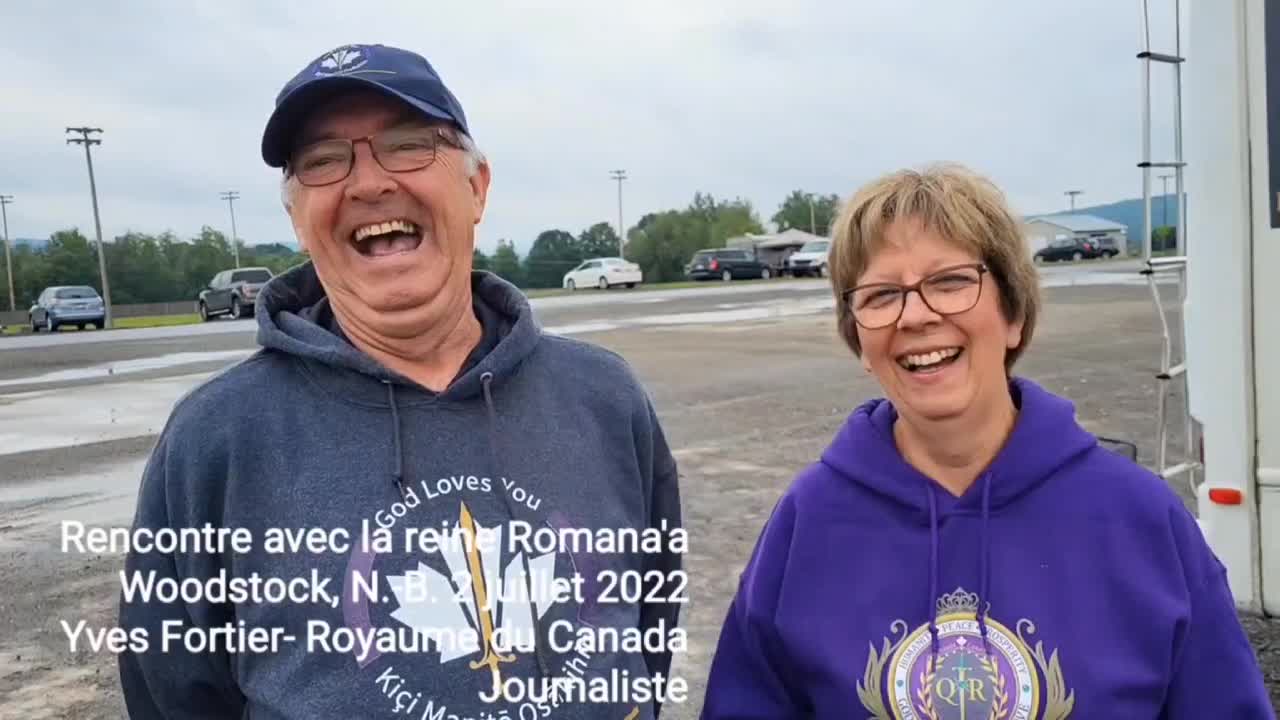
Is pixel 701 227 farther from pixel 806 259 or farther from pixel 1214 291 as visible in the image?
pixel 1214 291

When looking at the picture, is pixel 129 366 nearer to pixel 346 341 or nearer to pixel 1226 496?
pixel 346 341

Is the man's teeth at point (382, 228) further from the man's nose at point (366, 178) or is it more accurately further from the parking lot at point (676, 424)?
the parking lot at point (676, 424)

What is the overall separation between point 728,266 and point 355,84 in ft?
161

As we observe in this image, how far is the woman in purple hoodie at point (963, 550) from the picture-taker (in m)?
Result: 1.88

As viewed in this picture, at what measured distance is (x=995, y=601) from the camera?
1.95 metres

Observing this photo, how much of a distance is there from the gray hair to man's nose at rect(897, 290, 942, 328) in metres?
0.91

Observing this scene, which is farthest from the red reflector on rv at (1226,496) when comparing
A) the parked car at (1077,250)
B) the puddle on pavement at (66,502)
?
the parked car at (1077,250)

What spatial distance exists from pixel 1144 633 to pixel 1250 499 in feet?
6.80

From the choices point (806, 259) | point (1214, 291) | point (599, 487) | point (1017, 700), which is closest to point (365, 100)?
point (599, 487)

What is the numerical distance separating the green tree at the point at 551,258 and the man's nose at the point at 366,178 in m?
66.3

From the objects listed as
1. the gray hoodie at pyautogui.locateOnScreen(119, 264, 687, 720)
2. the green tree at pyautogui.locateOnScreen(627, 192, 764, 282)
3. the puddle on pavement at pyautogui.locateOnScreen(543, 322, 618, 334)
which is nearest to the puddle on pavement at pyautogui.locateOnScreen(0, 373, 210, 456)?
the puddle on pavement at pyautogui.locateOnScreen(543, 322, 618, 334)

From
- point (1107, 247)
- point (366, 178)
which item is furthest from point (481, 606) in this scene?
point (1107, 247)

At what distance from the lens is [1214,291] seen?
359cm

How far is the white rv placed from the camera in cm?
346
